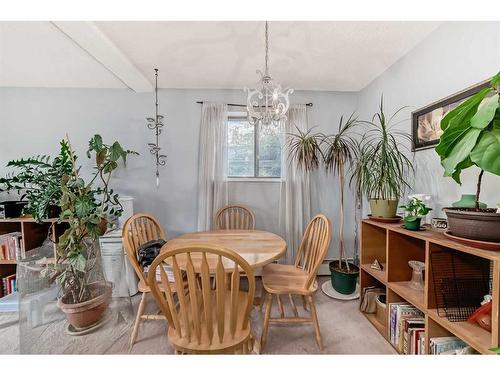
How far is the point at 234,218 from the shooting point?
2652 millimetres

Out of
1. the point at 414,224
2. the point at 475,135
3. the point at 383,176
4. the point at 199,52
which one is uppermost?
the point at 199,52

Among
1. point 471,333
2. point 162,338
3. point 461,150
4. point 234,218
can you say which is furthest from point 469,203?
point 162,338

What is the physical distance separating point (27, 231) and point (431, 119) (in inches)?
158

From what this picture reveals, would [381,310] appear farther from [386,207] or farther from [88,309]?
[88,309]

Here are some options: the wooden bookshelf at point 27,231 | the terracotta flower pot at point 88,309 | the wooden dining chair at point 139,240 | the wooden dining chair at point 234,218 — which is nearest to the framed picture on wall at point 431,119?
the wooden dining chair at point 234,218

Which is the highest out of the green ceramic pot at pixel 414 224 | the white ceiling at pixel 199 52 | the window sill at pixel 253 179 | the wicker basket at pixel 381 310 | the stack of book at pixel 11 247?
the white ceiling at pixel 199 52

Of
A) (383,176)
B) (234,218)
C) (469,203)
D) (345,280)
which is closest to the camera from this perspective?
(469,203)

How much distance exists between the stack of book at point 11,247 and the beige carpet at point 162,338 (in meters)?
0.64

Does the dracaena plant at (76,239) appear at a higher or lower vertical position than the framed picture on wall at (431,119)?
lower

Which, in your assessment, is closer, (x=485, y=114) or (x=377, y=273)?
(x=485, y=114)

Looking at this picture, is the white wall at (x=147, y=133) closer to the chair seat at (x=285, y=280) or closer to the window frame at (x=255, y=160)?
the window frame at (x=255, y=160)

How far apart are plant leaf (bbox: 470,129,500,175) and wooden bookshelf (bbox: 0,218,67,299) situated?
10.5 feet

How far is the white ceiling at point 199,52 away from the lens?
1.65m
